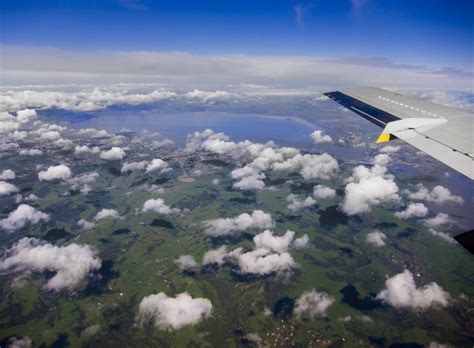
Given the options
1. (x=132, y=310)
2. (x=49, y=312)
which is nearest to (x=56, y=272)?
(x=49, y=312)

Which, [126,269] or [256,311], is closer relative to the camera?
[256,311]

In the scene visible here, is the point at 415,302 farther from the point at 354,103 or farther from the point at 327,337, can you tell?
the point at 354,103

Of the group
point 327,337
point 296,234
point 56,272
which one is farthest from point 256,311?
point 56,272

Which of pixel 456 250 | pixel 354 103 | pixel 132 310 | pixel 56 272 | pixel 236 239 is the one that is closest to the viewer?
pixel 354 103

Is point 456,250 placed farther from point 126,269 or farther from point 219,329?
point 126,269

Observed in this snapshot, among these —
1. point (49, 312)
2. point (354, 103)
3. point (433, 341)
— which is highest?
point (354, 103)

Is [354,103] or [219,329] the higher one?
[354,103]

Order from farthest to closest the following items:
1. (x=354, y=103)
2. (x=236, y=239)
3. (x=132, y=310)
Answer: (x=236, y=239)
(x=132, y=310)
(x=354, y=103)
